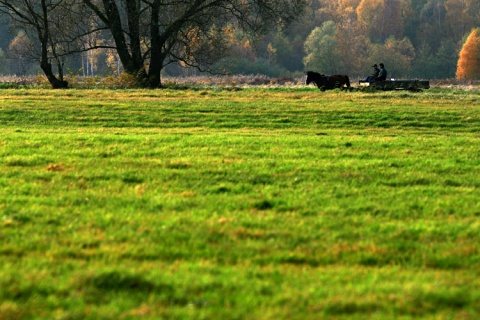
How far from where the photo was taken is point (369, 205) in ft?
31.2

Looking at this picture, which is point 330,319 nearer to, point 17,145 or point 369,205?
point 369,205

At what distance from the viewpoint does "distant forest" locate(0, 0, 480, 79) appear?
102 metres

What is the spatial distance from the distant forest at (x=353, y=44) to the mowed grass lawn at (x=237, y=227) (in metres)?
73.8

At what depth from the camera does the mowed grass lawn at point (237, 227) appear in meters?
5.89

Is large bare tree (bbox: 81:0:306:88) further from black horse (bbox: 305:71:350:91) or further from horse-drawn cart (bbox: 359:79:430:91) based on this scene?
horse-drawn cart (bbox: 359:79:430:91)

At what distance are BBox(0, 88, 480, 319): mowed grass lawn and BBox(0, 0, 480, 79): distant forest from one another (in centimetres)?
7377

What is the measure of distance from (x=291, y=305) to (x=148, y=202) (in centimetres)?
404

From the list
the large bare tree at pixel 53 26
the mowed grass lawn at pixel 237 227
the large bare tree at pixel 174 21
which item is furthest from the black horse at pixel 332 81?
the mowed grass lawn at pixel 237 227

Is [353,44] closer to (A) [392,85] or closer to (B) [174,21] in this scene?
(B) [174,21]

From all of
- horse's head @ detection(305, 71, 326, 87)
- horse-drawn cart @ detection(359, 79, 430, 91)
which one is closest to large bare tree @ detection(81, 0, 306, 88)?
horse's head @ detection(305, 71, 326, 87)

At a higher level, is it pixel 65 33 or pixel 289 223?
pixel 65 33

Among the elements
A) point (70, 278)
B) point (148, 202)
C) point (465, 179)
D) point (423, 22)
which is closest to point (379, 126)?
point (465, 179)

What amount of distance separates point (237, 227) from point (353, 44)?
103359 millimetres

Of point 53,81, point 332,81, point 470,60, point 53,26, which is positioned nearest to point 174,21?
point 53,81
